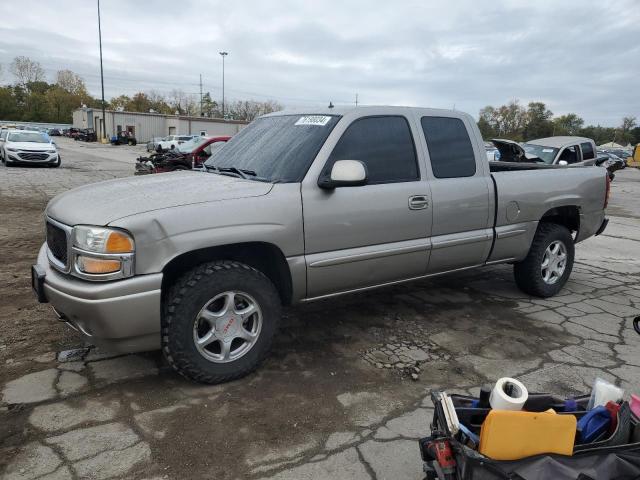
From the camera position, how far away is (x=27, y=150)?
18109mm

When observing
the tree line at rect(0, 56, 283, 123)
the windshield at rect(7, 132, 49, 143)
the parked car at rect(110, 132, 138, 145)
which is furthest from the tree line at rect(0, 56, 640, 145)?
the windshield at rect(7, 132, 49, 143)

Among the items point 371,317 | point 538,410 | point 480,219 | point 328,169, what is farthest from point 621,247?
point 538,410

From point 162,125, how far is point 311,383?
183 feet

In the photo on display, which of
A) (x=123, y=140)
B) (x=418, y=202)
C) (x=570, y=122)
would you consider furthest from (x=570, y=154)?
(x=570, y=122)

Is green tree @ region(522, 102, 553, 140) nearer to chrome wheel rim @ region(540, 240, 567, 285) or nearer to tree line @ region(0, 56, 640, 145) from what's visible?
tree line @ region(0, 56, 640, 145)

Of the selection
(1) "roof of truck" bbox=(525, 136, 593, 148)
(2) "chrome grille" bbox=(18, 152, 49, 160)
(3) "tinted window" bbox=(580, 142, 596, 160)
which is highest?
(1) "roof of truck" bbox=(525, 136, 593, 148)

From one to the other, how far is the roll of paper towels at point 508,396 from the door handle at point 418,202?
78.3 inches

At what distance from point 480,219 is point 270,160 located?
1.94 metres

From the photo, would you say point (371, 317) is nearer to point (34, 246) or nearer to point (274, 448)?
point (274, 448)

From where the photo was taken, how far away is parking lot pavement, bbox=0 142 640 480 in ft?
8.01

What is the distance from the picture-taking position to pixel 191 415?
280 centimetres

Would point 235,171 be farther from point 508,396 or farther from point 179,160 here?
point 179,160

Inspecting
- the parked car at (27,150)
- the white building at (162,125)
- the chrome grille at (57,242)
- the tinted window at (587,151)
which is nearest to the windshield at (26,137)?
the parked car at (27,150)

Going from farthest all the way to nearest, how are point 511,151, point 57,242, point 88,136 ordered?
point 88,136 < point 511,151 < point 57,242
